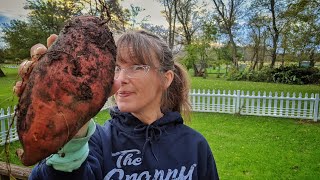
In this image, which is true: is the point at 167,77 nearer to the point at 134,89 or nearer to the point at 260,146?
the point at 134,89

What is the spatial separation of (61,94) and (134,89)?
2.21ft

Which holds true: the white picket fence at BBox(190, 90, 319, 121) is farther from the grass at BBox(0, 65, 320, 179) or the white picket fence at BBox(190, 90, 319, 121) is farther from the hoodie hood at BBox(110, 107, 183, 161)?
the hoodie hood at BBox(110, 107, 183, 161)

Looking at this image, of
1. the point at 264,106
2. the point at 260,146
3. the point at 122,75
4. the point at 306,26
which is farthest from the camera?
Result: the point at 306,26

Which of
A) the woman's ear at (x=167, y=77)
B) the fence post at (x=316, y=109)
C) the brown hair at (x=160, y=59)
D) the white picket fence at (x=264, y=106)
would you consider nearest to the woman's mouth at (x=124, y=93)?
the brown hair at (x=160, y=59)

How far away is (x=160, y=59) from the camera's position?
1577mm

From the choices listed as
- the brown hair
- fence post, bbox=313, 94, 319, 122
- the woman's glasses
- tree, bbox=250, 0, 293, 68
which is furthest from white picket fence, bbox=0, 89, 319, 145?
tree, bbox=250, 0, 293, 68

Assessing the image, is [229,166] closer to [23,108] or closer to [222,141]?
[222,141]

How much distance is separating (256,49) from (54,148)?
34396 mm

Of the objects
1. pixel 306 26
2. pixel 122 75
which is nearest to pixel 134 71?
pixel 122 75

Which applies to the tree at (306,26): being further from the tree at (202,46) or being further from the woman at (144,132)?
the tree at (202,46)

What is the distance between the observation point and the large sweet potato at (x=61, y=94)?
2.46 feet

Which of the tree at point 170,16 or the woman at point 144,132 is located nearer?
the woman at point 144,132

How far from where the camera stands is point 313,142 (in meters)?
6.66

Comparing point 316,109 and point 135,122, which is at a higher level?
point 135,122
